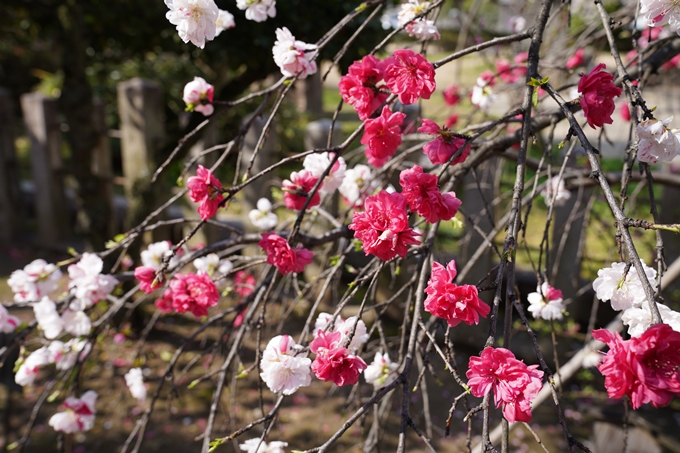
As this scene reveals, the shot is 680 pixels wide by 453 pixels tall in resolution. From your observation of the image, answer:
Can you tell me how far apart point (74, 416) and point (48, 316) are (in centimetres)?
31

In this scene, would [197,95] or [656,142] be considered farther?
[197,95]

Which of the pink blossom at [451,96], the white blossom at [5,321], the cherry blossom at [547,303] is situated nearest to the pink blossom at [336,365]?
the cherry blossom at [547,303]

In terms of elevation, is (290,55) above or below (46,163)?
above

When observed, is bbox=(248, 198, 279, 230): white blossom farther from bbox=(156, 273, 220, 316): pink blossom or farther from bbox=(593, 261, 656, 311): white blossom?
bbox=(593, 261, 656, 311): white blossom

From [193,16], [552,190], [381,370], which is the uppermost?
[193,16]

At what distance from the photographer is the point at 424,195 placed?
75 cm

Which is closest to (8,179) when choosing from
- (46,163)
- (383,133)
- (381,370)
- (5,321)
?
(46,163)

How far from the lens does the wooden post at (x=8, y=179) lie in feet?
12.8

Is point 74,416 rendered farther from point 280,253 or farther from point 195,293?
point 280,253

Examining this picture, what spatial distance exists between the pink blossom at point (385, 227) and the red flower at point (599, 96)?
30 centimetres

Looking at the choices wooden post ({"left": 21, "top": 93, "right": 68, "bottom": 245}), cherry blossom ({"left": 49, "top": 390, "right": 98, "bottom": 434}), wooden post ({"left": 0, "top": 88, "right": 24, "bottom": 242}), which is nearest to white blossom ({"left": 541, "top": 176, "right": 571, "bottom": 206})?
cherry blossom ({"left": 49, "top": 390, "right": 98, "bottom": 434})

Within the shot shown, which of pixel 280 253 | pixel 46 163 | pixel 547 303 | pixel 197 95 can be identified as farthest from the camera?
pixel 46 163

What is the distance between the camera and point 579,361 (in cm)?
174

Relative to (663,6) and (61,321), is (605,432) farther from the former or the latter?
(61,321)
